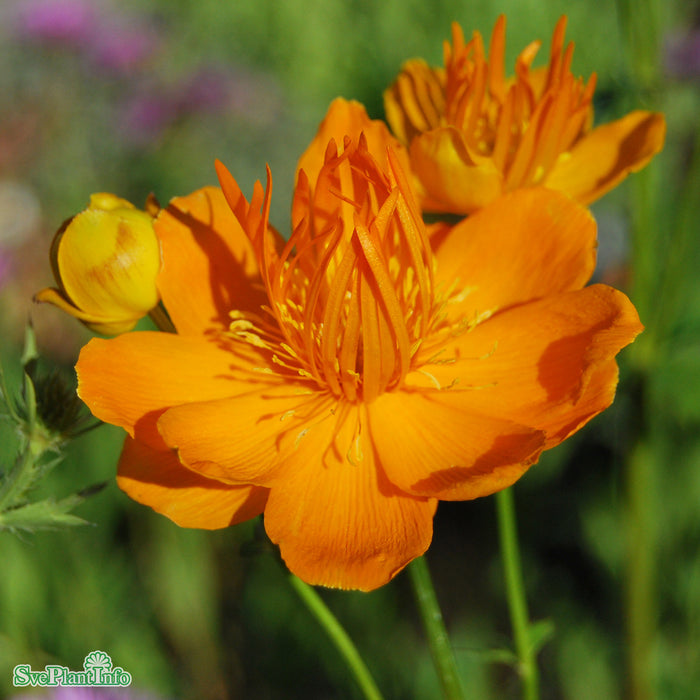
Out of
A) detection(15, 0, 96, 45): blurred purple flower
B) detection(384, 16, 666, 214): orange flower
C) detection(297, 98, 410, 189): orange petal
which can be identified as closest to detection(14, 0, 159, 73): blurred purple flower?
detection(15, 0, 96, 45): blurred purple flower

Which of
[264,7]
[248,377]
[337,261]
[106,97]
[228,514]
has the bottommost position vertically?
[228,514]

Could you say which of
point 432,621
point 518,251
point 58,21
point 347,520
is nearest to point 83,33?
point 58,21

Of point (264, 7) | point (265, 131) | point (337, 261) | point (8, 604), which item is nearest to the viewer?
point (337, 261)

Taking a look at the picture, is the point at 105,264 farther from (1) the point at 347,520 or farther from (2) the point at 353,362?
(1) the point at 347,520

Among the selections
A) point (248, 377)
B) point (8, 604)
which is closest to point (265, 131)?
point (8, 604)

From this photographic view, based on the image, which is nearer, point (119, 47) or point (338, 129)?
point (338, 129)

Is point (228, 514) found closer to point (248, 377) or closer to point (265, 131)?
point (248, 377)

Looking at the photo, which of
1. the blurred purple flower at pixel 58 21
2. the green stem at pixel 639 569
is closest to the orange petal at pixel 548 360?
the green stem at pixel 639 569

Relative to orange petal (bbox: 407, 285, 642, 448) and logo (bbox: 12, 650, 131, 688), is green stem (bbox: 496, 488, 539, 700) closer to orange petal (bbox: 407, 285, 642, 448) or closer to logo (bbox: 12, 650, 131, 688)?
orange petal (bbox: 407, 285, 642, 448)
